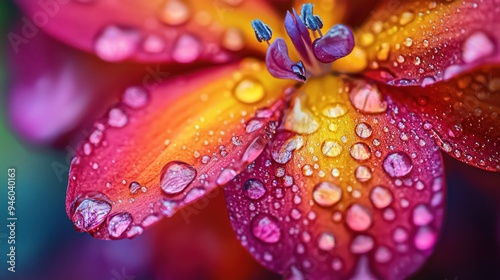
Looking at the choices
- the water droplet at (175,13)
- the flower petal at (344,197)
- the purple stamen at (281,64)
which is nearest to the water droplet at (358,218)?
the flower petal at (344,197)

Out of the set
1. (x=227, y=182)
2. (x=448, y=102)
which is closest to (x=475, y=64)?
(x=448, y=102)

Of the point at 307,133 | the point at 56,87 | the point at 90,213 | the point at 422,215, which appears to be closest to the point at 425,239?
the point at 422,215

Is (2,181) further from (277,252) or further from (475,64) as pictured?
(475,64)

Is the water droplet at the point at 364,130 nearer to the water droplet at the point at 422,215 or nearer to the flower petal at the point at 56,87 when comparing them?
the water droplet at the point at 422,215

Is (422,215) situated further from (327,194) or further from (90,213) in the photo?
(90,213)

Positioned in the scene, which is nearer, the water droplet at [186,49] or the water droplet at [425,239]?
the water droplet at [425,239]

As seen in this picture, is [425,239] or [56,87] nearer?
[425,239]
